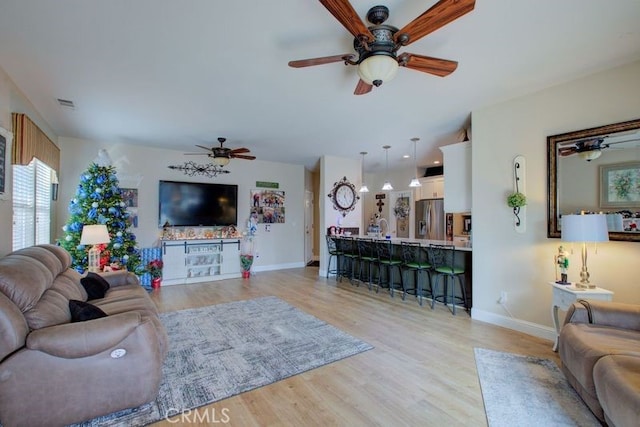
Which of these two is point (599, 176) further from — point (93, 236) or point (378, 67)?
point (93, 236)

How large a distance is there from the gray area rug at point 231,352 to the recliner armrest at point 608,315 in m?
1.78

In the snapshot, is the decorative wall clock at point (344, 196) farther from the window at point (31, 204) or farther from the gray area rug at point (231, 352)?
the window at point (31, 204)

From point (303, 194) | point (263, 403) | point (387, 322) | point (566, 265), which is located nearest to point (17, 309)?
point (263, 403)

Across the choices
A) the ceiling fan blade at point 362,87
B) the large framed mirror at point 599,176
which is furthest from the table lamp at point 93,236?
the large framed mirror at point 599,176

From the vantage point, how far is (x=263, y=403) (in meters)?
2.13

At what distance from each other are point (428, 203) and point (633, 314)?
5.27 meters

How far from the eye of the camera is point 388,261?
5.05 meters

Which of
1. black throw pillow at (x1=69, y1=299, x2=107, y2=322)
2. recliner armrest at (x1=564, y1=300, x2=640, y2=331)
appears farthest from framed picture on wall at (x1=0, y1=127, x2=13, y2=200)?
recliner armrest at (x1=564, y1=300, x2=640, y2=331)

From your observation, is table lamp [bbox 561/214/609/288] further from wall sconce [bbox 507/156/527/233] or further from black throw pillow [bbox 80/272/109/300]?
black throw pillow [bbox 80/272/109/300]

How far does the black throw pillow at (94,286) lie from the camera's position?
3.06 metres

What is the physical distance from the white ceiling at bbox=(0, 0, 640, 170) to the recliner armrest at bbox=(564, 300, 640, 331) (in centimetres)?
213

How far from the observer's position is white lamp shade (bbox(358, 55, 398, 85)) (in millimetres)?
2061

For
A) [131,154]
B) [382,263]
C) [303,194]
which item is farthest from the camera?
[303,194]

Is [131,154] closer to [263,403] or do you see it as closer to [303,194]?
[303,194]
